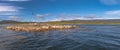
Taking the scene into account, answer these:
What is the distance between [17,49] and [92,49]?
10725 millimetres

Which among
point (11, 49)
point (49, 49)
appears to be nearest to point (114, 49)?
point (49, 49)

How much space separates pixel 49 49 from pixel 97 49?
696 cm

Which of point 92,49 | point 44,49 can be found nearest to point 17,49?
point 44,49

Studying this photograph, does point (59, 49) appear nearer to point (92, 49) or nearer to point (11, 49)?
point (92, 49)

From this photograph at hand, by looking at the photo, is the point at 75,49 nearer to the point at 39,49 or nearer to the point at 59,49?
the point at 59,49

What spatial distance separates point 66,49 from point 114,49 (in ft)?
22.5

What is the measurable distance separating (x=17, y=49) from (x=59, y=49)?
19.6ft

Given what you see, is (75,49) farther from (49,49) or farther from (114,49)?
(114,49)

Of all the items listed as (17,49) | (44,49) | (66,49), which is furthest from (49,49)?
(17,49)

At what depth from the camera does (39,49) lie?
22.8 meters

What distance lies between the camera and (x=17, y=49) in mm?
22578

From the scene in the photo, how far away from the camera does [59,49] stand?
2320 centimetres

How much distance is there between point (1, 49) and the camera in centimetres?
2238

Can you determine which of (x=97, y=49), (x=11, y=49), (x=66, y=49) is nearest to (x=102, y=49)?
(x=97, y=49)
